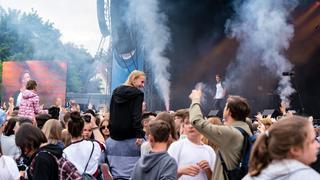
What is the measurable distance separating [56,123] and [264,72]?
15597 millimetres

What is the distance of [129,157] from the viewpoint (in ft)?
18.0

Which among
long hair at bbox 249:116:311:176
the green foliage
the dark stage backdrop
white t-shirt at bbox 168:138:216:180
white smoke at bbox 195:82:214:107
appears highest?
the green foliage

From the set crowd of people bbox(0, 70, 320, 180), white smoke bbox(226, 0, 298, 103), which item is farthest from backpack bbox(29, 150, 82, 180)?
white smoke bbox(226, 0, 298, 103)

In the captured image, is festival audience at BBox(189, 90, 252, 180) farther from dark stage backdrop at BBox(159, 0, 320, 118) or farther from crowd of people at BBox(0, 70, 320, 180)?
dark stage backdrop at BBox(159, 0, 320, 118)

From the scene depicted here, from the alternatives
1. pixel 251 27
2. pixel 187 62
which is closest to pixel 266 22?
pixel 251 27

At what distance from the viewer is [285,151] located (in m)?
2.53

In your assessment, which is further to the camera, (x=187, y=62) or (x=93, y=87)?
(x=93, y=87)

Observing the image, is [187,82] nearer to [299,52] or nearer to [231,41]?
[231,41]

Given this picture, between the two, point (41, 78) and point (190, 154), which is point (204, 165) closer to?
point (190, 154)

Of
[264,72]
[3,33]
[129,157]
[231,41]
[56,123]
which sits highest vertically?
[3,33]

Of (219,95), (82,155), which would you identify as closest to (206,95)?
(219,95)

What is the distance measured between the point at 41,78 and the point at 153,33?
16.4ft

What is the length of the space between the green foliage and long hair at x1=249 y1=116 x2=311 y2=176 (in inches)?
1792

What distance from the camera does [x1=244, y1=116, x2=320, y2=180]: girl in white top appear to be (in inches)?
98.0
